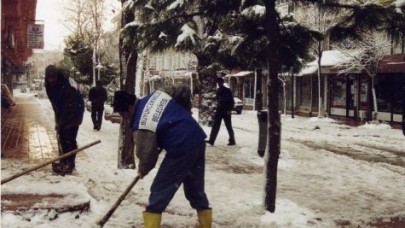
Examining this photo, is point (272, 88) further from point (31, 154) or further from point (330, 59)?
point (330, 59)

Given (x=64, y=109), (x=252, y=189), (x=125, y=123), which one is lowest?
(x=252, y=189)

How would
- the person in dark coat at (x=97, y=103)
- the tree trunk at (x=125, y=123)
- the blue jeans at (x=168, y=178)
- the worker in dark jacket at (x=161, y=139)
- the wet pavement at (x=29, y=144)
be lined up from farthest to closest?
1. the person in dark coat at (x=97, y=103)
2. the wet pavement at (x=29, y=144)
3. the tree trunk at (x=125, y=123)
4. the blue jeans at (x=168, y=178)
5. the worker in dark jacket at (x=161, y=139)

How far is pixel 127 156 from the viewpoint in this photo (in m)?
8.16

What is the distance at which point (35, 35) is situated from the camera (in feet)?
62.1

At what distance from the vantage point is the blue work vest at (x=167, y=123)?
417cm

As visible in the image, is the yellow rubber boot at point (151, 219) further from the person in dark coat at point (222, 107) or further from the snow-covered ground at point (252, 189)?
Answer: the person in dark coat at point (222, 107)

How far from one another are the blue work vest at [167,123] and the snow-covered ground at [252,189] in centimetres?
140

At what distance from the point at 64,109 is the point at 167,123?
3642mm

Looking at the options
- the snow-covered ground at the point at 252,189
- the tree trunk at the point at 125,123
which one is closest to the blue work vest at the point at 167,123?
the snow-covered ground at the point at 252,189

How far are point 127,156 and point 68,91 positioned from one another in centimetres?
150

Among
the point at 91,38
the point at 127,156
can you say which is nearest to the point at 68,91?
the point at 127,156

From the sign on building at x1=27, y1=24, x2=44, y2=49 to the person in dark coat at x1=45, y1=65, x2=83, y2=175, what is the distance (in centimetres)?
1208

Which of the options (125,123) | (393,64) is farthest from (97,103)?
(393,64)

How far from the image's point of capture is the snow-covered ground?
559 cm
